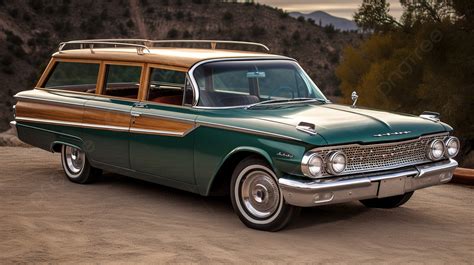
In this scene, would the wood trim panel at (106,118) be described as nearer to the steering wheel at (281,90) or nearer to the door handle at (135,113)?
the door handle at (135,113)

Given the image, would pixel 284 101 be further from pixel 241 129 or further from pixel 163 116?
pixel 163 116

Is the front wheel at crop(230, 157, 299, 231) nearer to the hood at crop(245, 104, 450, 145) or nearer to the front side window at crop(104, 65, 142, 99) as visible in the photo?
the hood at crop(245, 104, 450, 145)

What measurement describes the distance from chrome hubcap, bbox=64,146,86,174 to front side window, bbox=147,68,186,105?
4.71ft

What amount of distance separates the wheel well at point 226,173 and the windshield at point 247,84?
637mm

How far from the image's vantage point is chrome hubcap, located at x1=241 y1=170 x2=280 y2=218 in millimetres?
7223

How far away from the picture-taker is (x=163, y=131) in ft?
26.6

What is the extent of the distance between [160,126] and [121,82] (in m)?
1.71

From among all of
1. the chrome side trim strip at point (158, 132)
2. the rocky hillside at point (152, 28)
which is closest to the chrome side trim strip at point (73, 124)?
the chrome side trim strip at point (158, 132)

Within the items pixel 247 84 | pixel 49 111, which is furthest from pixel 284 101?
pixel 49 111

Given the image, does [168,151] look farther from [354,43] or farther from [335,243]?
[354,43]

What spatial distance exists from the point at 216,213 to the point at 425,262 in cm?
240

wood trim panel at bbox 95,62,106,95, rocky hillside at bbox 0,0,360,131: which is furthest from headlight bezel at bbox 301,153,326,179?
rocky hillside at bbox 0,0,360,131

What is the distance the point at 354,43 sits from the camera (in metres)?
59.6

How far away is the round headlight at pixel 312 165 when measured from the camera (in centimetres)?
673
